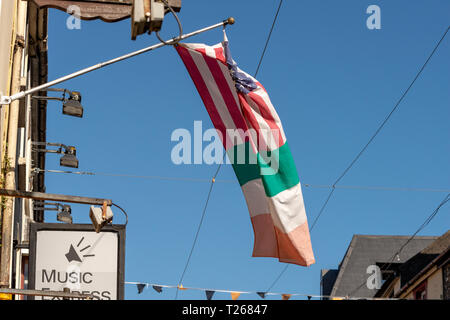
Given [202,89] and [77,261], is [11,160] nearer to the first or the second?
[77,261]

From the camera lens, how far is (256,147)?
12.3 meters

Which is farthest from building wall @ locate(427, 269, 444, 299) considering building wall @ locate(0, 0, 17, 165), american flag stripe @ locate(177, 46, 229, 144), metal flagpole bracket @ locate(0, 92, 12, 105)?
metal flagpole bracket @ locate(0, 92, 12, 105)

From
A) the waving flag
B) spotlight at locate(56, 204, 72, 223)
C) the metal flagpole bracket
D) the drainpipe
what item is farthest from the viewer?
spotlight at locate(56, 204, 72, 223)

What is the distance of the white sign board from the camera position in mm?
12758

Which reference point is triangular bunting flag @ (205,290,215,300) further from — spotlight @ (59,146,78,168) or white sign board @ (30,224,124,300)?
white sign board @ (30,224,124,300)

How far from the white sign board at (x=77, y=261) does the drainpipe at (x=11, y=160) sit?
2.27ft

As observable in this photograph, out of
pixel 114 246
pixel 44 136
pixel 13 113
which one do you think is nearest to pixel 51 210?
pixel 44 136

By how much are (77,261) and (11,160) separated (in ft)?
7.00

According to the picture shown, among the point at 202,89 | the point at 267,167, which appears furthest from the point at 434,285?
the point at 202,89

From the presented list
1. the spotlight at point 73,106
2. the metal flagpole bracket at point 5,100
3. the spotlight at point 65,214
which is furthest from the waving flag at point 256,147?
the spotlight at point 65,214

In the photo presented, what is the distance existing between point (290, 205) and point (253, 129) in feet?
3.67

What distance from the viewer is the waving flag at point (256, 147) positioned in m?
12.2

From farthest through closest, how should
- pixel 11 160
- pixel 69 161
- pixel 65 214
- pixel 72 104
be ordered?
pixel 65 214 → pixel 69 161 → pixel 72 104 → pixel 11 160

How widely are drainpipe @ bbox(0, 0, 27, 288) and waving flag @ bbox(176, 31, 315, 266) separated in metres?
3.17
